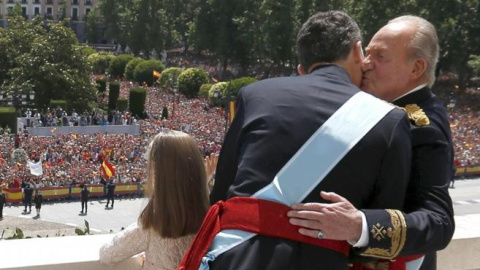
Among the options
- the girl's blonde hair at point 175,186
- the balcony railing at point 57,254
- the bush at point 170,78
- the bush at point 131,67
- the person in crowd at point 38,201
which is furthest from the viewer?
the bush at point 131,67

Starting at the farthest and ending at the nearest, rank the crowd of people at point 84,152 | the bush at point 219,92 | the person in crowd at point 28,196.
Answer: the bush at point 219,92, the crowd of people at point 84,152, the person in crowd at point 28,196

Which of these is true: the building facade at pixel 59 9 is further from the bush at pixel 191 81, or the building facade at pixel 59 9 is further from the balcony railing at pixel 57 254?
the balcony railing at pixel 57 254

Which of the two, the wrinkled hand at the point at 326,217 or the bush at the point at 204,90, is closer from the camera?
the wrinkled hand at the point at 326,217

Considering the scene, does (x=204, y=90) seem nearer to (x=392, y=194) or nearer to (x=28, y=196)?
(x=28, y=196)

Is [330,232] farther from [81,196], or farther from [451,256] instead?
[81,196]

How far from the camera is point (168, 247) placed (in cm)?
297

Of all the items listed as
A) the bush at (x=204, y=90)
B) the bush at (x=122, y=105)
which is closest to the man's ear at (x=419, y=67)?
the bush at (x=122, y=105)

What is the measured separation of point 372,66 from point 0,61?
37134 mm

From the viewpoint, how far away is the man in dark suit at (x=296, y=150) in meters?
2.23

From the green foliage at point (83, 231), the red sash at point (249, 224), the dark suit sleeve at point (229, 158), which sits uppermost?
the dark suit sleeve at point (229, 158)

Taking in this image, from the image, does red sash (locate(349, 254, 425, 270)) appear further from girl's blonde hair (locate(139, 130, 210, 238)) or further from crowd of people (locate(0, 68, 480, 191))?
crowd of people (locate(0, 68, 480, 191))

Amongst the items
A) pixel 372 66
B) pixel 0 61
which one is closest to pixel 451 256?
pixel 372 66

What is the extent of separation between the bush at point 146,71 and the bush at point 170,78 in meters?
1.92

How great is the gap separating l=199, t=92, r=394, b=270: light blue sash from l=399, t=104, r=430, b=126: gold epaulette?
0.27m
